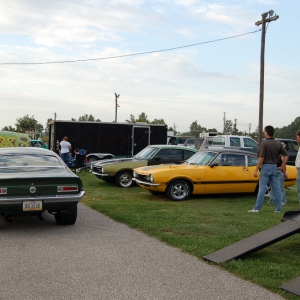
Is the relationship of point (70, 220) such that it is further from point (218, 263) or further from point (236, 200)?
point (236, 200)

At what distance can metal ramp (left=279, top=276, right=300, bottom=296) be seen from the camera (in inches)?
183

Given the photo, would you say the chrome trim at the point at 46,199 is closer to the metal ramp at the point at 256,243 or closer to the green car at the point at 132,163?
the metal ramp at the point at 256,243

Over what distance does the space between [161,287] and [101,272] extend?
33.9 inches

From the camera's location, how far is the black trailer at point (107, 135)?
23.5m

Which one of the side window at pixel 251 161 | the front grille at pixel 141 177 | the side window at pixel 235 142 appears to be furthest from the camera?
the side window at pixel 235 142

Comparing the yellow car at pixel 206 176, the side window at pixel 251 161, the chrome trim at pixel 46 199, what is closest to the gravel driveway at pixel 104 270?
the chrome trim at pixel 46 199

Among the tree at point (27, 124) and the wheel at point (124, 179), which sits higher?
the tree at point (27, 124)

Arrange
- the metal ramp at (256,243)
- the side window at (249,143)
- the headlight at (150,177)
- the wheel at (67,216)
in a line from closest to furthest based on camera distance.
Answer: the metal ramp at (256,243)
the wheel at (67,216)
the headlight at (150,177)
the side window at (249,143)

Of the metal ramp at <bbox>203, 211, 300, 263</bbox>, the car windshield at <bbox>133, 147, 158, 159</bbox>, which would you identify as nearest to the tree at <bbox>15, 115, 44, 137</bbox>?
the car windshield at <bbox>133, 147, 158, 159</bbox>

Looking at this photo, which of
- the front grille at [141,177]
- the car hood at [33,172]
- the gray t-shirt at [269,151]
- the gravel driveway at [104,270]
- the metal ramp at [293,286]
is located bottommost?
the gravel driveway at [104,270]

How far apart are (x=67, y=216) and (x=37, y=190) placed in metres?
0.95

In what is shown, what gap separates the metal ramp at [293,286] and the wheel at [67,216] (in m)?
4.34

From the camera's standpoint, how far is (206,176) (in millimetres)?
12289

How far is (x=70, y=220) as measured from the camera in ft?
27.6
